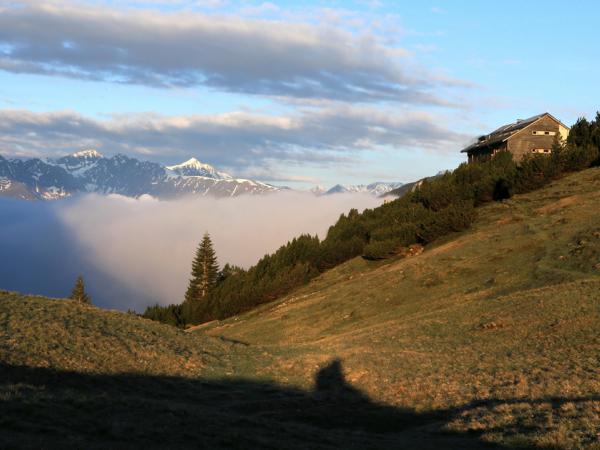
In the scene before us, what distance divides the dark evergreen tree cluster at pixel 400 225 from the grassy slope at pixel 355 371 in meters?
26.2

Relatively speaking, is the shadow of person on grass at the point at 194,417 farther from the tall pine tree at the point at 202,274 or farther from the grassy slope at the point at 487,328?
the tall pine tree at the point at 202,274

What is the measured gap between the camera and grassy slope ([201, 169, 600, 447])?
2170cm

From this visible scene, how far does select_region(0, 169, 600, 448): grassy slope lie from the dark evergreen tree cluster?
26.2 m

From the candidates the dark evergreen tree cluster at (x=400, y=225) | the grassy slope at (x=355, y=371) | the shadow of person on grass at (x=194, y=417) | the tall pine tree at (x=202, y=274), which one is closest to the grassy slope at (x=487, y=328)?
the grassy slope at (x=355, y=371)

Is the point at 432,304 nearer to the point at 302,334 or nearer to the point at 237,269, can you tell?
the point at 302,334

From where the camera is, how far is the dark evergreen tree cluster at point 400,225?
271 feet

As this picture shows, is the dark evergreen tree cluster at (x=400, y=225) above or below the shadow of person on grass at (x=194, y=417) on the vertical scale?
above

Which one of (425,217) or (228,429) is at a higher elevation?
(425,217)

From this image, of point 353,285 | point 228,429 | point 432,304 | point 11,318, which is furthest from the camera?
point 353,285

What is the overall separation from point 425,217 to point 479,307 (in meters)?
45.5

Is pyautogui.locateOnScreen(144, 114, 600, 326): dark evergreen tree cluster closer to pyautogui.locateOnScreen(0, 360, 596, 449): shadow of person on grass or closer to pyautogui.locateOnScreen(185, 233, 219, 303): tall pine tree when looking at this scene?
pyautogui.locateOnScreen(185, 233, 219, 303): tall pine tree

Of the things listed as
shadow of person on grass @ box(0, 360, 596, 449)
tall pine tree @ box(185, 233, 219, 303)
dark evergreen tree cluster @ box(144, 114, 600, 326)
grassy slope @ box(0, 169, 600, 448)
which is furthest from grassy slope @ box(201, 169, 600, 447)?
tall pine tree @ box(185, 233, 219, 303)

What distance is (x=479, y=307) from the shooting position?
1629 inches

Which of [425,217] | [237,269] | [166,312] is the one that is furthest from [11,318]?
[237,269]
